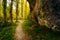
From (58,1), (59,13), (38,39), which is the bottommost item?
(38,39)

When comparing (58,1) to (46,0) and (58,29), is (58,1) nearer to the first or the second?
(46,0)

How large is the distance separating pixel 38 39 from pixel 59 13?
3.75 metres

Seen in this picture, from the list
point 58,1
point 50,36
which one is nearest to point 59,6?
point 58,1

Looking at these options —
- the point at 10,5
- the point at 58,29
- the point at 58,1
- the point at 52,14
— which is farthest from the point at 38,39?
the point at 10,5

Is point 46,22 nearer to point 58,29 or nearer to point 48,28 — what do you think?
point 48,28

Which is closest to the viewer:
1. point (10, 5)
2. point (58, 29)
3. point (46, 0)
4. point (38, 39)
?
point (38, 39)

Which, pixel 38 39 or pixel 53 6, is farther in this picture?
pixel 53 6

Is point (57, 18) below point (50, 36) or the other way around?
the other way around

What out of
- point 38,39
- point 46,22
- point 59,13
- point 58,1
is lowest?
point 38,39

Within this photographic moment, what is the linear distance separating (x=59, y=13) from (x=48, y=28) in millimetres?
2498

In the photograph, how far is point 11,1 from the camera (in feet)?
90.8

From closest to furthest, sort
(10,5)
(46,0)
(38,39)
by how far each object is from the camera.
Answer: (38,39), (46,0), (10,5)

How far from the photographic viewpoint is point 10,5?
2756 cm

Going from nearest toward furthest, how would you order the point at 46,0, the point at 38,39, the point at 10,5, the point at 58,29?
the point at 38,39 < the point at 58,29 < the point at 46,0 < the point at 10,5
